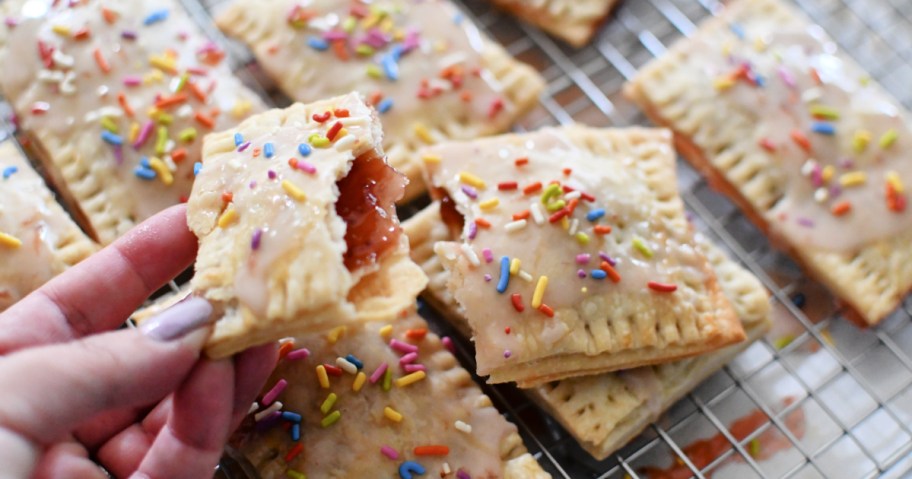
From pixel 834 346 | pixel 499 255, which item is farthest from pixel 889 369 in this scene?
pixel 499 255

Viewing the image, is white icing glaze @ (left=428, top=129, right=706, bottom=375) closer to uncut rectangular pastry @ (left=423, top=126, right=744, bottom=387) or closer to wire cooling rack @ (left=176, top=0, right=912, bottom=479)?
uncut rectangular pastry @ (left=423, top=126, right=744, bottom=387)

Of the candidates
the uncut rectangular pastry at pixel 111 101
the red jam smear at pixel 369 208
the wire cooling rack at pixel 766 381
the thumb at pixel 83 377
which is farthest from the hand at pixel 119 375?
the wire cooling rack at pixel 766 381

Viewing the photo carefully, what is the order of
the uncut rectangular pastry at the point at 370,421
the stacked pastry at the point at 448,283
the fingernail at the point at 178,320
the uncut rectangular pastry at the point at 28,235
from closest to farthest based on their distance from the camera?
the fingernail at the point at 178,320 → the stacked pastry at the point at 448,283 → the uncut rectangular pastry at the point at 370,421 → the uncut rectangular pastry at the point at 28,235

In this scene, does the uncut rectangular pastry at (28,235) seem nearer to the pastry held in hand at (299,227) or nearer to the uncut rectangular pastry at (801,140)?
the pastry held in hand at (299,227)

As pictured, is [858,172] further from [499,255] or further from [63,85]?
[63,85]

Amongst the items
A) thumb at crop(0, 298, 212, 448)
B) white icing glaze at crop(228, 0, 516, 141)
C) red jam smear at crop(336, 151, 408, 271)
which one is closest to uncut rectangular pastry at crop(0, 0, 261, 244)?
white icing glaze at crop(228, 0, 516, 141)

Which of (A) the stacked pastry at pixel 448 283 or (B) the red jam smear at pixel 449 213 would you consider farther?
(B) the red jam smear at pixel 449 213

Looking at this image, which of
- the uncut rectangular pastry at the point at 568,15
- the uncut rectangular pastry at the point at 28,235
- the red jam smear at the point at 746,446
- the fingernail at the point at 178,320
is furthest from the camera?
the uncut rectangular pastry at the point at 568,15
